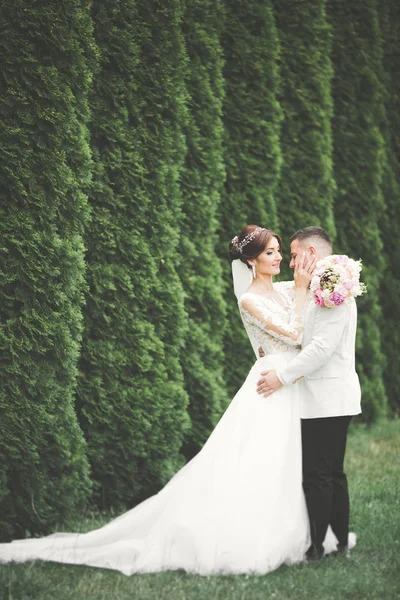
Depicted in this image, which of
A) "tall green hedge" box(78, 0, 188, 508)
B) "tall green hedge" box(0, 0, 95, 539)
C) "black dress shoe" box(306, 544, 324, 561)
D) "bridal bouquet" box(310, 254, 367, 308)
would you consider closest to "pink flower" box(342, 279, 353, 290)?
"bridal bouquet" box(310, 254, 367, 308)

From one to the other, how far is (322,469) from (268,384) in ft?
1.87

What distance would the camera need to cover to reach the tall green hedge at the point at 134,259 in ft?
18.4

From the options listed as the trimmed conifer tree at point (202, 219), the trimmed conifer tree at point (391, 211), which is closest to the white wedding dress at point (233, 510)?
the trimmed conifer tree at point (202, 219)

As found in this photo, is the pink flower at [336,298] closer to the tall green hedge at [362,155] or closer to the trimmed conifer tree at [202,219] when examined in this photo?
the trimmed conifer tree at [202,219]

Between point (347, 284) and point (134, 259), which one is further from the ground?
point (134, 259)

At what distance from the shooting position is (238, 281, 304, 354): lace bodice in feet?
15.5

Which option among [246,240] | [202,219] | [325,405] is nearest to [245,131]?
[202,219]

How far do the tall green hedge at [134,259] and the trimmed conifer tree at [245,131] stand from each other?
1146 mm

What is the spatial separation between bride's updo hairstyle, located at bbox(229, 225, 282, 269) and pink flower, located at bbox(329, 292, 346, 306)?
70 cm

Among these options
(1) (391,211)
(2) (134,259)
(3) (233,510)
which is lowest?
(3) (233,510)

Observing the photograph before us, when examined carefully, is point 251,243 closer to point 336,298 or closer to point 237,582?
point 336,298

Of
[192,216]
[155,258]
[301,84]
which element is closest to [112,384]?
[155,258]

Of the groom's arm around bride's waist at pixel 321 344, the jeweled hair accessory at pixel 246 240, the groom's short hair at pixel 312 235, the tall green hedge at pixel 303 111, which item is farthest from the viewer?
the tall green hedge at pixel 303 111

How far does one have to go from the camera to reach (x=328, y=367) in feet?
14.9
